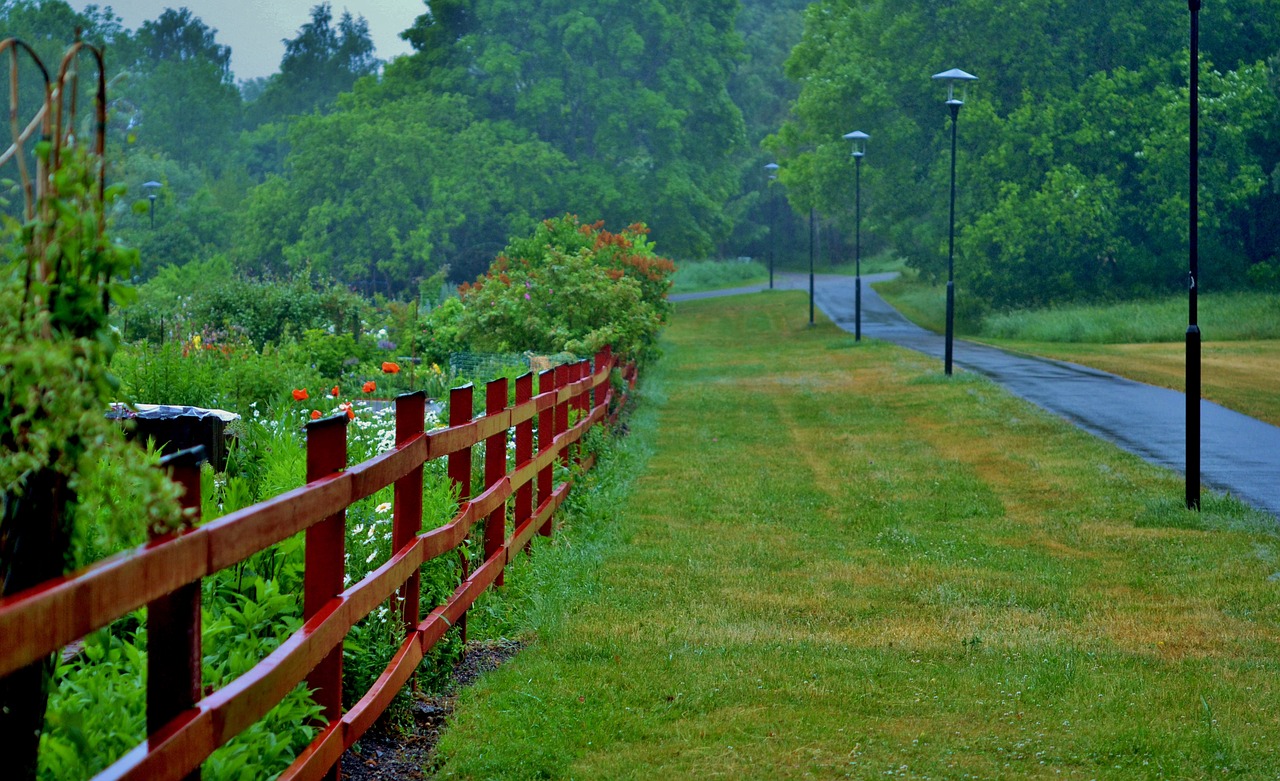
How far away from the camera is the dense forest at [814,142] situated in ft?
153

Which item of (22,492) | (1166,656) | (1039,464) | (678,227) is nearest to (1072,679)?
(1166,656)

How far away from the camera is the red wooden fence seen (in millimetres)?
2607

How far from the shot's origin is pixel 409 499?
18.0 ft

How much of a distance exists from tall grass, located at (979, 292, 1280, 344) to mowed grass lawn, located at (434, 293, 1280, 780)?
26155 mm

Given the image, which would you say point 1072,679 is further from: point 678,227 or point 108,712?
point 678,227

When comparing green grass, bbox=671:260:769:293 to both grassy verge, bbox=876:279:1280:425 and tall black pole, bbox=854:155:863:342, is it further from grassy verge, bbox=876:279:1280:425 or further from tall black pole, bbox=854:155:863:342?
tall black pole, bbox=854:155:863:342

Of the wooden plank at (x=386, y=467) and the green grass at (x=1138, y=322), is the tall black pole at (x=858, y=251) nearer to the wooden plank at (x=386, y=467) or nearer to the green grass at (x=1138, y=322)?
the green grass at (x=1138, y=322)

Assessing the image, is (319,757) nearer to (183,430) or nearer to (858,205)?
(183,430)

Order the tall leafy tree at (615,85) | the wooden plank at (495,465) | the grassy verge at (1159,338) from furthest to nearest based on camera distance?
the tall leafy tree at (615,85)
the grassy verge at (1159,338)
the wooden plank at (495,465)

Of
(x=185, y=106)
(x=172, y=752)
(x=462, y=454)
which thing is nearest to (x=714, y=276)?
(x=185, y=106)

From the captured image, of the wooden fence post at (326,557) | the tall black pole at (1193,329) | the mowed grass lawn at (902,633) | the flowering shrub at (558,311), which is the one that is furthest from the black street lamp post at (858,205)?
the wooden fence post at (326,557)

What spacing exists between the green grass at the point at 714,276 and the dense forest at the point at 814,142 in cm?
1163

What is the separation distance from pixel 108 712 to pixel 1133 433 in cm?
1556

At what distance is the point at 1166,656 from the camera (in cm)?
703
